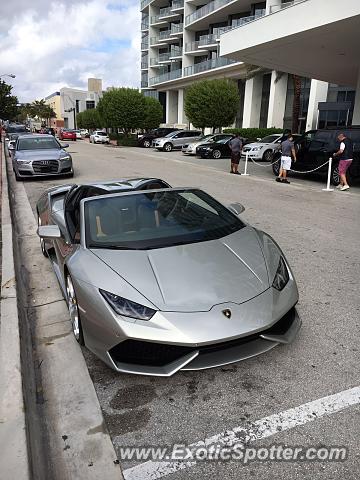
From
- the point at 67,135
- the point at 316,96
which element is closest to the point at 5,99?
the point at 67,135

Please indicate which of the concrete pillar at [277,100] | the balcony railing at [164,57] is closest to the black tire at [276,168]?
the concrete pillar at [277,100]

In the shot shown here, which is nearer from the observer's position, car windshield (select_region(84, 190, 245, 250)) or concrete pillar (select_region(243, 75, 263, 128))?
car windshield (select_region(84, 190, 245, 250))

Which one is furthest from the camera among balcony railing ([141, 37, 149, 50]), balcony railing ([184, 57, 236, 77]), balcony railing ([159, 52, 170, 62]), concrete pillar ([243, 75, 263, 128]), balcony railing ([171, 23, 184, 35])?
balcony railing ([141, 37, 149, 50])

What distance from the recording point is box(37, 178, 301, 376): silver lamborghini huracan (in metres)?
2.75

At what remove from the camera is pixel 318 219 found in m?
8.72

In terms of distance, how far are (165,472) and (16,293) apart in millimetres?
2835

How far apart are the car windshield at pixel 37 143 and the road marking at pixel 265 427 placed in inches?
559

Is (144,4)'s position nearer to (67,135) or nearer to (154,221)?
(67,135)

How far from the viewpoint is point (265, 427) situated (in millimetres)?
2594

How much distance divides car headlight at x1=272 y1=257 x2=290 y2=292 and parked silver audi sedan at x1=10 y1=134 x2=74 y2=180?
11.9 m

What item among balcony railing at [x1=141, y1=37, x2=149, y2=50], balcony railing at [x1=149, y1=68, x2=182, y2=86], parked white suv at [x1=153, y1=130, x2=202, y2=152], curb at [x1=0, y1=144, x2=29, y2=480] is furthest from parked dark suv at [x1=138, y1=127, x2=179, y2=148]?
curb at [x1=0, y1=144, x2=29, y2=480]

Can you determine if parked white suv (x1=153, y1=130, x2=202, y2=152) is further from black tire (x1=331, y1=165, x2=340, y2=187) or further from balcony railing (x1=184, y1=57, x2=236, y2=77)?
black tire (x1=331, y1=165, x2=340, y2=187)

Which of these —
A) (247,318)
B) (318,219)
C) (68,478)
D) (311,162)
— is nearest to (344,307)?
(247,318)
